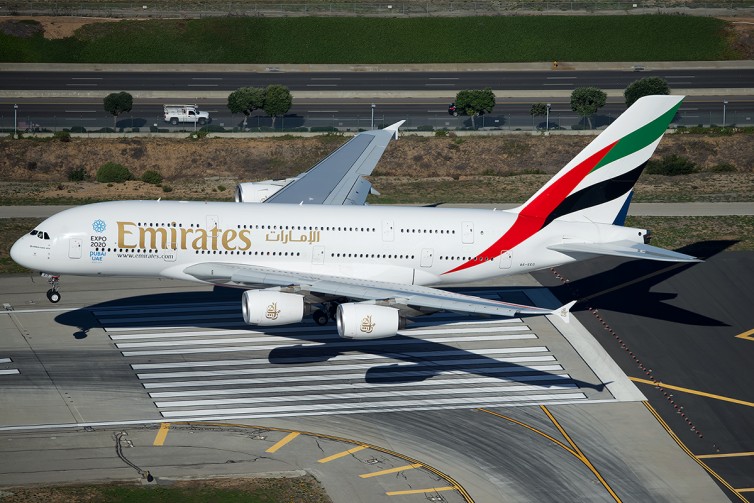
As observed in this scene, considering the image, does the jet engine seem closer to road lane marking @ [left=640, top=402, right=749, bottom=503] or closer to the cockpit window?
the cockpit window

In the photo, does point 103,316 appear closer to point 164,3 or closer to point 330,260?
point 330,260

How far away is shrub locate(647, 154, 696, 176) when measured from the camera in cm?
8981

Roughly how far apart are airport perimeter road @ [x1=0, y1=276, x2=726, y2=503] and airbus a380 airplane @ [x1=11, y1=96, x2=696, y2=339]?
3443 millimetres

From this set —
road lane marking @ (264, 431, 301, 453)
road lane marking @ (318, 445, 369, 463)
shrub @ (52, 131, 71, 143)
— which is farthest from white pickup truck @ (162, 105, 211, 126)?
road lane marking @ (318, 445, 369, 463)

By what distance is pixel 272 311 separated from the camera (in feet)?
154

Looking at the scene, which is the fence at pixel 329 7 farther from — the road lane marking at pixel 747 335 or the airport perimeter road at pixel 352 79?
the road lane marking at pixel 747 335

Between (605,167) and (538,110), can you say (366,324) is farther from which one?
(538,110)

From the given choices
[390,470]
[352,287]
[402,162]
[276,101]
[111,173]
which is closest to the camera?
[390,470]

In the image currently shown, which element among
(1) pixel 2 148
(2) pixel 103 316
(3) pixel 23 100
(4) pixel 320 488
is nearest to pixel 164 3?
(3) pixel 23 100

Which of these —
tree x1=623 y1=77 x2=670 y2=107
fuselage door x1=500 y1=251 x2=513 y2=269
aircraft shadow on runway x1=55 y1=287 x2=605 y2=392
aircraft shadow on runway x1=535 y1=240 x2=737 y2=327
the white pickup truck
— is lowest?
aircraft shadow on runway x1=55 y1=287 x2=605 y2=392

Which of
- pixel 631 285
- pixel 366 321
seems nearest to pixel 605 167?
pixel 631 285

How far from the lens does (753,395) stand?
1909 inches

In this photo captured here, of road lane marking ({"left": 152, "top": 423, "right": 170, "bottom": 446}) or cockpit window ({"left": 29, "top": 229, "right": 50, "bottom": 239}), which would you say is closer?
road lane marking ({"left": 152, "top": 423, "right": 170, "bottom": 446})

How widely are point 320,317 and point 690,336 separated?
20.4 meters
